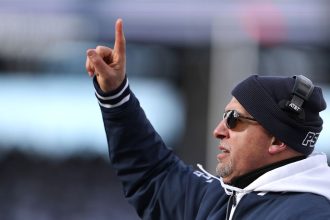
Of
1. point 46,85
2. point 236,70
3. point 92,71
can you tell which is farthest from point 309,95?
point 46,85

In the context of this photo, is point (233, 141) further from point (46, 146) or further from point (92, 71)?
point (46, 146)

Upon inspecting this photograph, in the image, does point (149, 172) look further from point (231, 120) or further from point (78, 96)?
point (78, 96)

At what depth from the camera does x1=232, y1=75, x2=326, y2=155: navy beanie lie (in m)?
2.87

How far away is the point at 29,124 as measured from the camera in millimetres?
8070

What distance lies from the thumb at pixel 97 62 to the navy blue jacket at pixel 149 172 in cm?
12

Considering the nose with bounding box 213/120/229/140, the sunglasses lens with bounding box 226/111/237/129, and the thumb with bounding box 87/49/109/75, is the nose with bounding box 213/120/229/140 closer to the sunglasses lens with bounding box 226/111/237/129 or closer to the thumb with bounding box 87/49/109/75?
the sunglasses lens with bounding box 226/111/237/129

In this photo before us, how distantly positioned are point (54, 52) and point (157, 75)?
106 centimetres

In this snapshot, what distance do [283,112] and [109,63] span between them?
0.74 m

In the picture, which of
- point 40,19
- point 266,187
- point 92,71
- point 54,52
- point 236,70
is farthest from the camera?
point 54,52

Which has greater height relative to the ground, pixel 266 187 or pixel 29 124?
pixel 266 187

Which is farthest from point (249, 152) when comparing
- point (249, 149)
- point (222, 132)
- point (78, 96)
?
point (78, 96)

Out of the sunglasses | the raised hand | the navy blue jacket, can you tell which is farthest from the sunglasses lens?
the raised hand

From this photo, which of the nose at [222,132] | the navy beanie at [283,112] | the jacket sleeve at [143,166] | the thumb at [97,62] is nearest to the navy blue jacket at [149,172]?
the jacket sleeve at [143,166]

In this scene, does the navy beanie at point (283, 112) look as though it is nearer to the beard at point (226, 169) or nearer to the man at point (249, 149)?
the man at point (249, 149)
